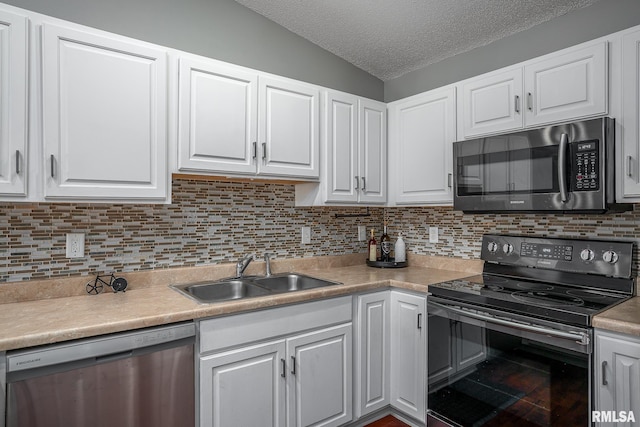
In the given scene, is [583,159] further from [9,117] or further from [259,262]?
[9,117]

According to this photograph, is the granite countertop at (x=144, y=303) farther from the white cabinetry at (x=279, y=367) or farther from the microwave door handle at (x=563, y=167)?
the microwave door handle at (x=563, y=167)

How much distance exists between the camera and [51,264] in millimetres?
1791

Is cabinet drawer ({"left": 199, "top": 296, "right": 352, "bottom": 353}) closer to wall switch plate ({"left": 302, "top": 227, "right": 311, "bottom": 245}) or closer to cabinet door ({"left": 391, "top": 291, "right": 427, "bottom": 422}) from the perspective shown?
cabinet door ({"left": 391, "top": 291, "right": 427, "bottom": 422})

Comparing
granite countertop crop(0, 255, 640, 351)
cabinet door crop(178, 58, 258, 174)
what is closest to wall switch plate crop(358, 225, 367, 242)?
granite countertop crop(0, 255, 640, 351)

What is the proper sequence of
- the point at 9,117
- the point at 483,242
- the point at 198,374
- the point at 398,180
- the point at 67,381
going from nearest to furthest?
1. the point at 67,381
2. the point at 9,117
3. the point at 198,374
4. the point at 483,242
5. the point at 398,180

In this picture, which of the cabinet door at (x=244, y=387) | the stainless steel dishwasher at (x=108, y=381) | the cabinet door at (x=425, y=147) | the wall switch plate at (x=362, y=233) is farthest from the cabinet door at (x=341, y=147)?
the stainless steel dishwasher at (x=108, y=381)

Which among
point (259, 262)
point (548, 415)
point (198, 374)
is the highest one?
point (259, 262)

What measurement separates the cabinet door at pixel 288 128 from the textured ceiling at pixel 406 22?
49cm

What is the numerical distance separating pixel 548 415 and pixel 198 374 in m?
1.47

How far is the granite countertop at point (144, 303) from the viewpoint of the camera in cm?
134

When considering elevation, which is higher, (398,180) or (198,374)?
(398,180)

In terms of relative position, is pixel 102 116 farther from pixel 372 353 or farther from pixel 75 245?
pixel 372 353

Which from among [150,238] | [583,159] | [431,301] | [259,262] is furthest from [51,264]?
[583,159]

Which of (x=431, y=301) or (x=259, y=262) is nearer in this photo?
(x=431, y=301)
